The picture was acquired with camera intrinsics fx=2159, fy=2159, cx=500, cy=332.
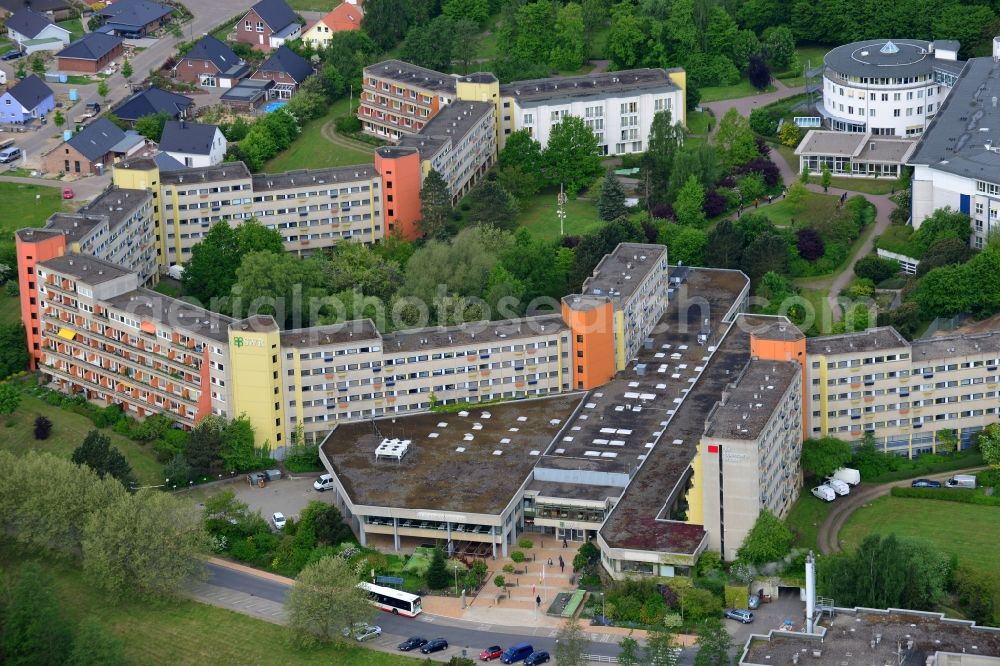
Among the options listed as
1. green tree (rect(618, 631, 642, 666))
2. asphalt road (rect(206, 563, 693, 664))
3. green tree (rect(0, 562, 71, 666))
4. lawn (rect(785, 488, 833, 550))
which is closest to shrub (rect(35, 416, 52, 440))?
green tree (rect(0, 562, 71, 666))

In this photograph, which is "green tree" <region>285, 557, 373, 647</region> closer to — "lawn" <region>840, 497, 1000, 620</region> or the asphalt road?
the asphalt road

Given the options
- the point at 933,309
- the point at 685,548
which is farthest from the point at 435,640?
the point at 933,309

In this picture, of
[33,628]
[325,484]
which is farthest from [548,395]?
[33,628]

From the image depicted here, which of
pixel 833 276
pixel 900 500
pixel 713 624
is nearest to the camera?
pixel 713 624

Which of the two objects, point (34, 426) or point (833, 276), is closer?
point (34, 426)

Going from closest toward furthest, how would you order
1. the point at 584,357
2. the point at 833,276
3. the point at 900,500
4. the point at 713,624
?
1. the point at 713,624
2. the point at 900,500
3. the point at 584,357
4. the point at 833,276

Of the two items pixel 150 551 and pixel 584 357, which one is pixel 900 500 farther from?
pixel 150 551

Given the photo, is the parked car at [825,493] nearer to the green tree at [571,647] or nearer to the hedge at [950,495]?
the hedge at [950,495]

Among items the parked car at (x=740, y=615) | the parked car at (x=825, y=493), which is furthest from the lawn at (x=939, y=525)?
the parked car at (x=740, y=615)
